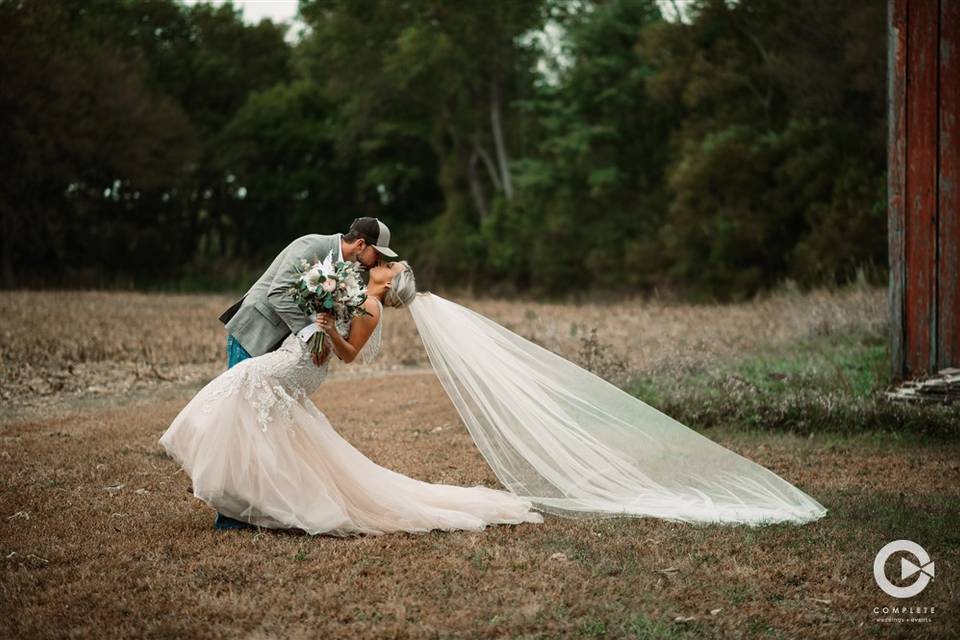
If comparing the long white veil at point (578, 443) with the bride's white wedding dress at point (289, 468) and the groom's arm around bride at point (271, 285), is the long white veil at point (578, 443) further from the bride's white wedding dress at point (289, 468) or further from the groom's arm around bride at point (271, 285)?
the groom's arm around bride at point (271, 285)

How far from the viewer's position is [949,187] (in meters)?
9.93

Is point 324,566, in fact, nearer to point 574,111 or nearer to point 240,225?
point 574,111

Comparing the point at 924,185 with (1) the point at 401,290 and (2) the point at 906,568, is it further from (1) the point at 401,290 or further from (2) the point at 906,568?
(1) the point at 401,290

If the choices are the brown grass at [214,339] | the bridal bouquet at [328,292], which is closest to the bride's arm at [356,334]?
the bridal bouquet at [328,292]

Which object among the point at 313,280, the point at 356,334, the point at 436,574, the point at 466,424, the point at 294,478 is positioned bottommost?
the point at 436,574

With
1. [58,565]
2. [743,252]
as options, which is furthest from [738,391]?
[743,252]

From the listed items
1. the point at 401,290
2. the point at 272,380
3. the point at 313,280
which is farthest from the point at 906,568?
the point at 272,380

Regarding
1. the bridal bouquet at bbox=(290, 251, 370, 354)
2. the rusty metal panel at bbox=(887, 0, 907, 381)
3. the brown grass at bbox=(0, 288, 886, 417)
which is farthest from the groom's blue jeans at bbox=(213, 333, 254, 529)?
the rusty metal panel at bbox=(887, 0, 907, 381)

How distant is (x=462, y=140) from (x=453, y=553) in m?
37.6

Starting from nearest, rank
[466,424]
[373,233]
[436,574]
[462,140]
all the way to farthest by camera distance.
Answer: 1. [436,574]
2. [373,233]
3. [466,424]
4. [462,140]

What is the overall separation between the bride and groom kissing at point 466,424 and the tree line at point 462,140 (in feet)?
68.0

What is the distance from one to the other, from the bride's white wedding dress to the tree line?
859 inches

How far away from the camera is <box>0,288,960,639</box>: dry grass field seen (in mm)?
4875

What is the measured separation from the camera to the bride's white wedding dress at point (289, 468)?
6273 millimetres
